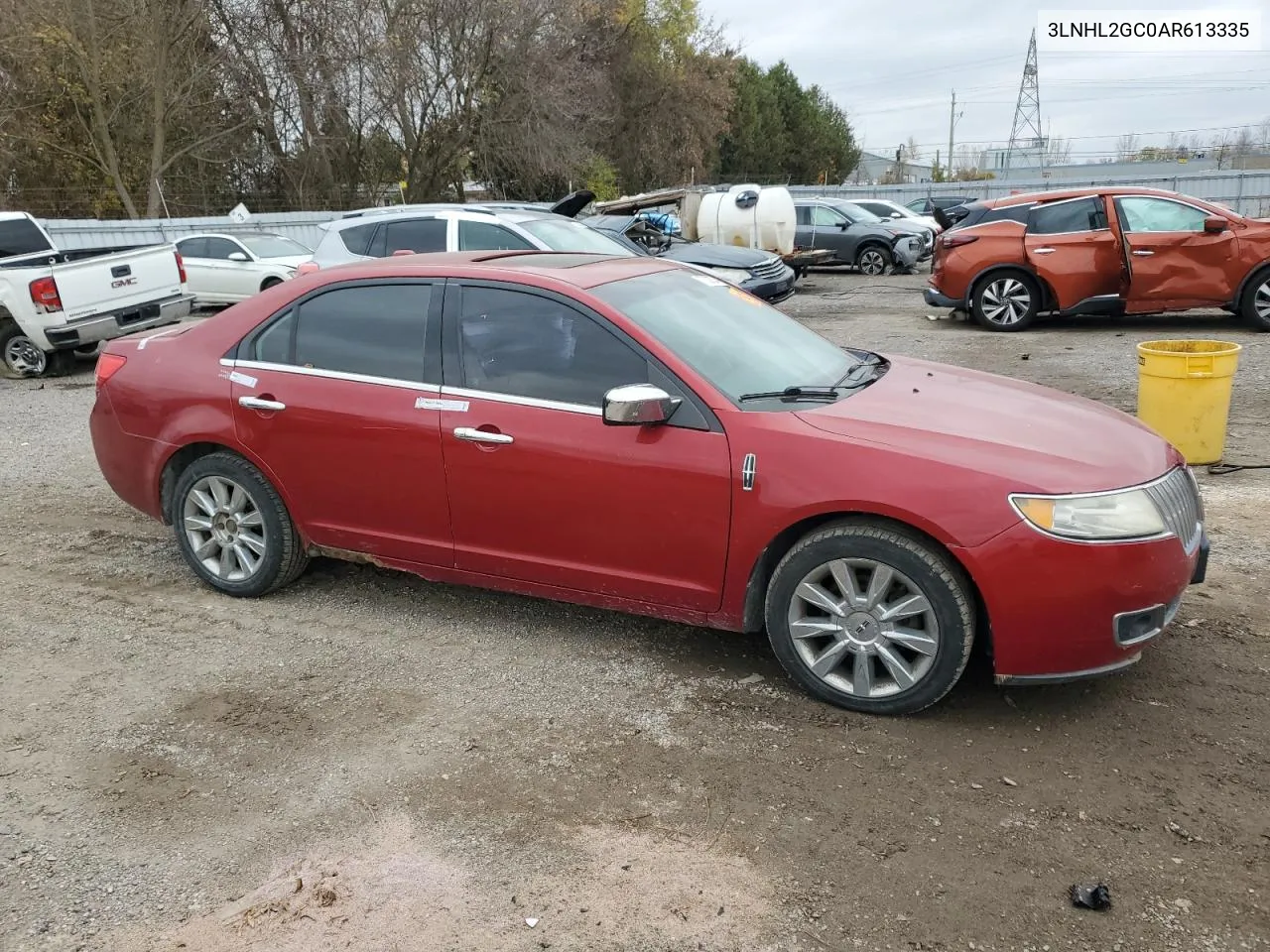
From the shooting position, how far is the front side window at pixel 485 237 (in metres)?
10.8

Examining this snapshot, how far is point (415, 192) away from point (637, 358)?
31.7 meters

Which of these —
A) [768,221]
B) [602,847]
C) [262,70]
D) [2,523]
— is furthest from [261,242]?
[602,847]

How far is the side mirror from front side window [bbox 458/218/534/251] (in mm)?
7341

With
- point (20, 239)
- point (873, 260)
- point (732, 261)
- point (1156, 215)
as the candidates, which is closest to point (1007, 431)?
point (1156, 215)

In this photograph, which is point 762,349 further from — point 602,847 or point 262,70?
point 262,70

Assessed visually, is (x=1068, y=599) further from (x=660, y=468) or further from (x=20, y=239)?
(x=20, y=239)

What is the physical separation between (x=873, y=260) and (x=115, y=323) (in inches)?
584

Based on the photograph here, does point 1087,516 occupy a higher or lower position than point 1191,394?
higher

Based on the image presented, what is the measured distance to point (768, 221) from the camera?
778 inches

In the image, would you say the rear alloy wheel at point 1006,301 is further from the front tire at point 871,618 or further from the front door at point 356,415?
the front tire at point 871,618

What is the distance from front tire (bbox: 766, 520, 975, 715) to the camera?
138 inches

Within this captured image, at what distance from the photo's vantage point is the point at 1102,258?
465 inches

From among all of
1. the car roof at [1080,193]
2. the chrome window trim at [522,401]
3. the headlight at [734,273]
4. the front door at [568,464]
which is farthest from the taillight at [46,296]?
the car roof at [1080,193]

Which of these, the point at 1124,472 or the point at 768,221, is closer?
the point at 1124,472
